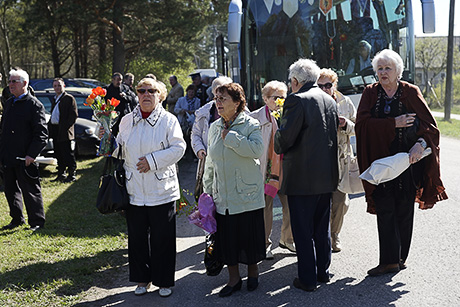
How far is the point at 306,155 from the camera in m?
5.07

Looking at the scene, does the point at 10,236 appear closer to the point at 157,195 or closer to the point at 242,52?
the point at 157,195

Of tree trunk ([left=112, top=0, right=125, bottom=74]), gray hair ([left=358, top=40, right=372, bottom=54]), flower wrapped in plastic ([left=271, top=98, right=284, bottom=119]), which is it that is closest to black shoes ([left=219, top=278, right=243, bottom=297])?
flower wrapped in plastic ([left=271, top=98, right=284, bottom=119])

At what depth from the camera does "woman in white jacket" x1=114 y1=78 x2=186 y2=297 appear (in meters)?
5.16

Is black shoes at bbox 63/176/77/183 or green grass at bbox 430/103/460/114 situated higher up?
green grass at bbox 430/103/460/114

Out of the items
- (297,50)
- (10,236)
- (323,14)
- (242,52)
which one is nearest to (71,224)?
(10,236)

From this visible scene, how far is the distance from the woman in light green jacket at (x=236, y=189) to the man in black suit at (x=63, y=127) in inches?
283

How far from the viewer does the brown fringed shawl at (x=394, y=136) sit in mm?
5195

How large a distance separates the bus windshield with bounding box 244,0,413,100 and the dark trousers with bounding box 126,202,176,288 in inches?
193

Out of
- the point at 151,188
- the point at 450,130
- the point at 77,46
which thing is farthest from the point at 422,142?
the point at 77,46

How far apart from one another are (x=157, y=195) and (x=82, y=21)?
76.5 ft

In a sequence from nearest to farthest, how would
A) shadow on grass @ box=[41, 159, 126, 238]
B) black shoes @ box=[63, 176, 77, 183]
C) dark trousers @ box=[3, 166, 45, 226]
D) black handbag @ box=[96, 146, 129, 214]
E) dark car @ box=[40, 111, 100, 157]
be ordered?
1. black handbag @ box=[96, 146, 129, 214]
2. dark trousers @ box=[3, 166, 45, 226]
3. shadow on grass @ box=[41, 159, 126, 238]
4. black shoes @ box=[63, 176, 77, 183]
5. dark car @ box=[40, 111, 100, 157]

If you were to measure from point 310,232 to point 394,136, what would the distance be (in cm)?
120

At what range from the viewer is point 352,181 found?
6.00m

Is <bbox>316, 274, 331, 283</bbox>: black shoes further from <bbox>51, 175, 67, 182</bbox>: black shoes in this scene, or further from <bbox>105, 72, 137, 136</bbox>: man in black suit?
<bbox>51, 175, 67, 182</bbox>: black shoes
